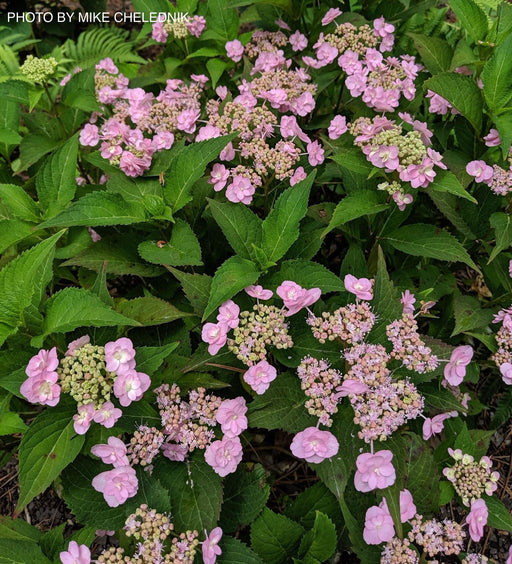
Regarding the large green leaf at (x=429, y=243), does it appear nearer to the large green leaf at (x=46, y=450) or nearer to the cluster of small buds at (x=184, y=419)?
the cluster of small buds at (x=184, y=419)

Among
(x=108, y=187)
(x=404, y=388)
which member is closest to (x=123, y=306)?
(x=108, y=187)

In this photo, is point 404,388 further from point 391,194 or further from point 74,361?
point 74,361

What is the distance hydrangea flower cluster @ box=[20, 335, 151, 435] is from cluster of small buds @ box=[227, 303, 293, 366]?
16.9 inches

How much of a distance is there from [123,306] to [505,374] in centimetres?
198

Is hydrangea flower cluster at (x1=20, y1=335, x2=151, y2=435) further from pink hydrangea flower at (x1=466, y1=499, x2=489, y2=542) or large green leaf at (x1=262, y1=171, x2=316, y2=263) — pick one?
pink hydrangea flower at (x1=466, y1=499, x2=489, y2=542)

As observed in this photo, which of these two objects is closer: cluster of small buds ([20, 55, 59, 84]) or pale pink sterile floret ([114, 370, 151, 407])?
pale pink sterile floret ([114, 370, 151, 407])

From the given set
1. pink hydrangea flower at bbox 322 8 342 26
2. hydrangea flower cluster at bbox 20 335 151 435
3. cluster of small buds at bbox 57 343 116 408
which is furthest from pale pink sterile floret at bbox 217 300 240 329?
pink hydrangea flower at bbox 322 8 342 26

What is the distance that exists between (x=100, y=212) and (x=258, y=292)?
0.93 m

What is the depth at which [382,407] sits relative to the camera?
6.82ft

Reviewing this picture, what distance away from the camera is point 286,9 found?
354 centimetres

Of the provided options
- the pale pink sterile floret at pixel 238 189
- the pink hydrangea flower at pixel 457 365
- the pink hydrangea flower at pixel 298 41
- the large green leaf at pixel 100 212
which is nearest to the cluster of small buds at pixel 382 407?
the pink hydrangea flower at pixel 457 365

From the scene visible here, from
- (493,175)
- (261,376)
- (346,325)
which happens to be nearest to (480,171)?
(493,175)

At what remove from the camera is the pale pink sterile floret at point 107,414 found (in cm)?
206

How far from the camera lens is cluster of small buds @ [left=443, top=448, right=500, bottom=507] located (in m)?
2.36
